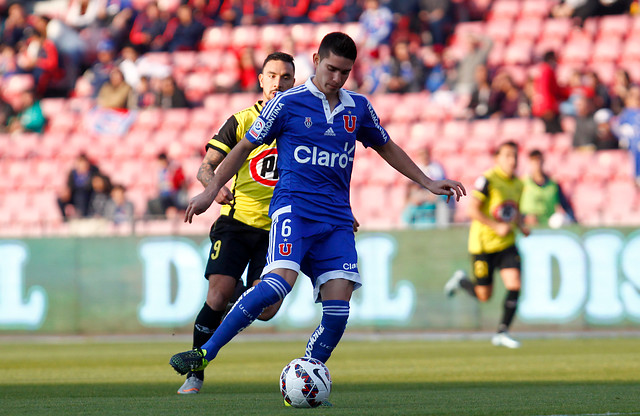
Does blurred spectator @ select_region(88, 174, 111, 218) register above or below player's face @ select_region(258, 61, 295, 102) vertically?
below

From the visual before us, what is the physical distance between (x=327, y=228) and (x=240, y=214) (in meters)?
1.49

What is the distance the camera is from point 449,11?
21250 millimetres

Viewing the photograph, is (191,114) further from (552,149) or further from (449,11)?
(552,149)

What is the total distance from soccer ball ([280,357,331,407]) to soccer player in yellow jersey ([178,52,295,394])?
1.28 metres

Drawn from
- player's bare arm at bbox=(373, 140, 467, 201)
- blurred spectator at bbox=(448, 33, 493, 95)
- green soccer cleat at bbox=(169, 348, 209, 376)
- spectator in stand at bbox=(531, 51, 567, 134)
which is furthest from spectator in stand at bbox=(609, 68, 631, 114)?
green soccer cleat at bbox=(169, 348, 209, 376)

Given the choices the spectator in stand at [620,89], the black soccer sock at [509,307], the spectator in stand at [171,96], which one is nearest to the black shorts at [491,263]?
the black soccer sock at [509,307]

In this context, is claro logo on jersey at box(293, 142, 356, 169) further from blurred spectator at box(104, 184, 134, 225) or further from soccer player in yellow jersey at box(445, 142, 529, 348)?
Result: blurred spectator at box(104, 184, 134, 225)

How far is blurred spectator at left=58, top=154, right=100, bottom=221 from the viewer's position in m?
18.1

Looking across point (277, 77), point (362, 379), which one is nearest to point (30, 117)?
point (362, 379)

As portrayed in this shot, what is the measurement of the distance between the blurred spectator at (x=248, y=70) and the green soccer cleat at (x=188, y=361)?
14.8 metres

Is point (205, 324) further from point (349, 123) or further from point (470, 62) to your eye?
point (470, 62)

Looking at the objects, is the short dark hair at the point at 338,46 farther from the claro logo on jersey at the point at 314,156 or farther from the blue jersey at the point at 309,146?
the claro logo on jersey at the point at 314,156

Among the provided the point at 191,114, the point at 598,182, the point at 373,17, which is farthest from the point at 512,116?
the point at 191,114

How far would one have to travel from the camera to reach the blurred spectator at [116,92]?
21.7 meters
